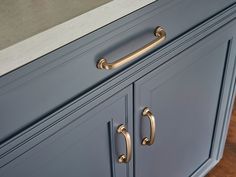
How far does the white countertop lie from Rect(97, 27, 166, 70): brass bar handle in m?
0.08

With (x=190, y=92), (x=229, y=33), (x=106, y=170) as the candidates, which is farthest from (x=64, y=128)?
(x=229, y=33)

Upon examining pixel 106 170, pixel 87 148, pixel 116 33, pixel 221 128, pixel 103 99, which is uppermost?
pixel 116 33

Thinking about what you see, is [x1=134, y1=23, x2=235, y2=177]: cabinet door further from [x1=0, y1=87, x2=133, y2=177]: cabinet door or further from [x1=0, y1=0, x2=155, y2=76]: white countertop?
[x1=0, y1=0, x2=155, y2=76]: white countertop

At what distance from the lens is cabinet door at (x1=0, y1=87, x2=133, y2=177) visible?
63cm

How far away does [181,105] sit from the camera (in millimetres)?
949

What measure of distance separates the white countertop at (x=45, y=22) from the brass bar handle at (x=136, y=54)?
83mm

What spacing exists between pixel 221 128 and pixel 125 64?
0.64 meters

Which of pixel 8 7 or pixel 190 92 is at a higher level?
pixel 8 7

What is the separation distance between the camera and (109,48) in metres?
0.66

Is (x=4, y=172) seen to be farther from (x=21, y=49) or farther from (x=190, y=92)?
(x=190, y=92)

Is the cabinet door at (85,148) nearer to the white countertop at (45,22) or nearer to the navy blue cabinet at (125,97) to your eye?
the navy blue cabinet at (125,97)

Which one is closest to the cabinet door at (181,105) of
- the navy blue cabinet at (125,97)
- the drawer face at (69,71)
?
the navy blue cabinet at (125,97)

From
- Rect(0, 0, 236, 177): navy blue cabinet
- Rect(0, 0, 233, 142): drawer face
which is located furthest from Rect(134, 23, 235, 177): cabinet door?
Rect(0, 0, 233, 142): drawer face

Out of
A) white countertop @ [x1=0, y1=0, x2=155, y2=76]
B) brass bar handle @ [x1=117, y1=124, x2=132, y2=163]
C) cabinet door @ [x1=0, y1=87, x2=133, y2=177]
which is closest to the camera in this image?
white countertop @ [x1=0, y1=0, x2=155, y2=76]
